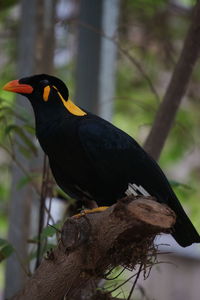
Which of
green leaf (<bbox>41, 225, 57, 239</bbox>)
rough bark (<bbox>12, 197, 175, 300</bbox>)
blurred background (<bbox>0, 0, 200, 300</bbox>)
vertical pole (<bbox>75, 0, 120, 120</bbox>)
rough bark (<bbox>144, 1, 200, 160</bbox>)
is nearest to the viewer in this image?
rough bark (<bbox>12, 197, 175, 300</bbox>)

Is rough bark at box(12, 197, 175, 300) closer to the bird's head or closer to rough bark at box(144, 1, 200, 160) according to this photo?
the bird's head

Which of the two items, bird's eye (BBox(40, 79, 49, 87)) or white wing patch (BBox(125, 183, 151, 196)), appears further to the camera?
bird's eye (BBox(40, 79, 49, 87))

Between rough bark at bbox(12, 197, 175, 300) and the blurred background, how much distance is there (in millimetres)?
288

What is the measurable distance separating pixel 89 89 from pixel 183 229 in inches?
56.6

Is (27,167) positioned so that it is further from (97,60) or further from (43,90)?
(43,90)

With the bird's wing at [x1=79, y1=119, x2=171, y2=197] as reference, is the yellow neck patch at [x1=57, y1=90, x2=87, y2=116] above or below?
above

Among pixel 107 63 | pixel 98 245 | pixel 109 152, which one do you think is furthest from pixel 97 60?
pixel 98 245

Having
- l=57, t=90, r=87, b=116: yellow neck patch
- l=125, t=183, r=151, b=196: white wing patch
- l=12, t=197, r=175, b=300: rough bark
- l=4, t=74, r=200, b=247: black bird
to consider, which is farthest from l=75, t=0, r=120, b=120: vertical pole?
l=12, t=197, r=175, b=300: rough bark

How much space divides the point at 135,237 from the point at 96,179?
560mm

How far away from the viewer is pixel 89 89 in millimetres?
3879

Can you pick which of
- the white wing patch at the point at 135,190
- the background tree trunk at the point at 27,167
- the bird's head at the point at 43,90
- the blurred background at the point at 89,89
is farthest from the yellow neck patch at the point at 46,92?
the background tree trunk at the point at 27,167

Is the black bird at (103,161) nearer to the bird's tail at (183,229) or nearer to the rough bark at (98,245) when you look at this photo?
the bird's tail at (183,229)

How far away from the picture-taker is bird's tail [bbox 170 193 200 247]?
2684 millimetres

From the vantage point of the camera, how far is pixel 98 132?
106 inches
